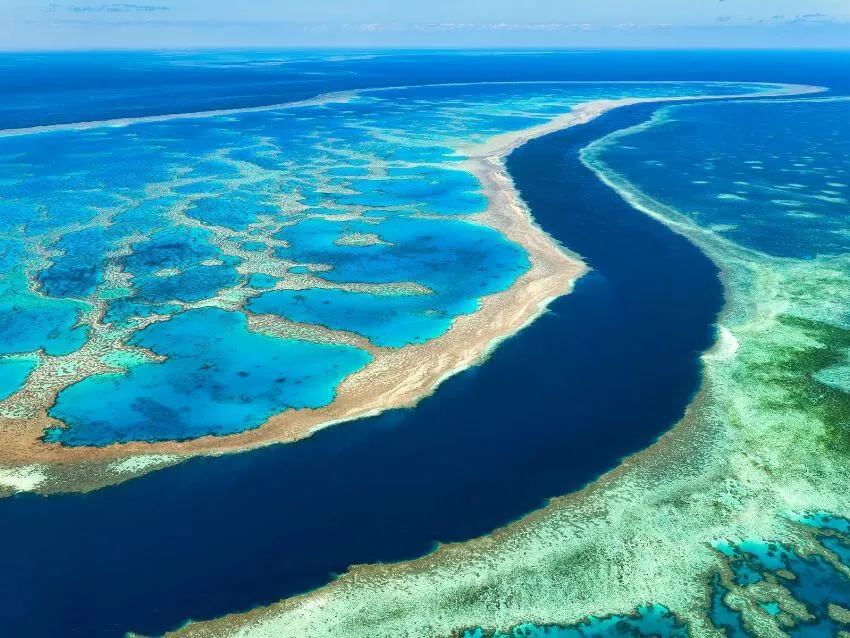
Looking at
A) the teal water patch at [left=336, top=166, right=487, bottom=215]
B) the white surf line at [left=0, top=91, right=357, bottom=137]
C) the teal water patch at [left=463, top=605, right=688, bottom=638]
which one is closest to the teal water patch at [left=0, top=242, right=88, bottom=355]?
the teal water patch at [left=463, top=605, right=688, bottom=638]

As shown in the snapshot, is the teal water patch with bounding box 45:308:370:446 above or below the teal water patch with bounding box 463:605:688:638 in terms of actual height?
below

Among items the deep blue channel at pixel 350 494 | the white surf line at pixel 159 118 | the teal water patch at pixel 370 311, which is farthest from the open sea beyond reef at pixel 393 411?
the white surf line at pixel 159 118

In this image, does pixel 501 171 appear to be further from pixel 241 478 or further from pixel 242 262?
pixel 241 478

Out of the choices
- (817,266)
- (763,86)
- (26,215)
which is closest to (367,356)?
(817,266)

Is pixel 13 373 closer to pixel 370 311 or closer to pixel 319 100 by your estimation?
pixel 370 311

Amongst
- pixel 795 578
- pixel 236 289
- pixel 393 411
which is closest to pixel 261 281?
pixel 236 289

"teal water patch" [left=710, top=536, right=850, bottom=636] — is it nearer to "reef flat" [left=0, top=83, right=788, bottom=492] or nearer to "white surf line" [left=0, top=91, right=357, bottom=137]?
"reef flat" [left=0, top=83, right=788, bottom=492]

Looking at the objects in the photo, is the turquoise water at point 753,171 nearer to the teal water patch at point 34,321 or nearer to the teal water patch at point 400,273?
the teal water patch at point 400,273
